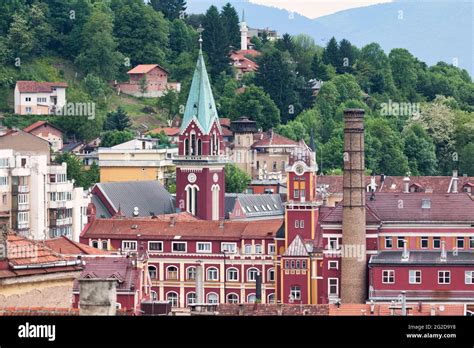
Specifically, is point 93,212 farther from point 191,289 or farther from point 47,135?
point 47,135

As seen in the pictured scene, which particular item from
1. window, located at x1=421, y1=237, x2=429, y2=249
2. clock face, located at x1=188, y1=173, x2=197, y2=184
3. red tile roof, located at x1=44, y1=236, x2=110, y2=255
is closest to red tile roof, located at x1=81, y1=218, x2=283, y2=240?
window, located at x1=421, y1=237, x2=429, y2=249

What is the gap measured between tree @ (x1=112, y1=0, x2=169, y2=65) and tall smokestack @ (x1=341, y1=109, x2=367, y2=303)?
227 feet

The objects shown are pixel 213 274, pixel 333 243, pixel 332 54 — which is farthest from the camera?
pixel 332 54

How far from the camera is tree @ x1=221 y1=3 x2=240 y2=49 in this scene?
514 feet

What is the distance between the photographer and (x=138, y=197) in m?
99.8

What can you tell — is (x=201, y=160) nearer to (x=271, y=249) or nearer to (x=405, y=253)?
(x=271, y=249)

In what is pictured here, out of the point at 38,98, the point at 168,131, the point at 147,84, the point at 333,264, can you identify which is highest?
the point at 147,84

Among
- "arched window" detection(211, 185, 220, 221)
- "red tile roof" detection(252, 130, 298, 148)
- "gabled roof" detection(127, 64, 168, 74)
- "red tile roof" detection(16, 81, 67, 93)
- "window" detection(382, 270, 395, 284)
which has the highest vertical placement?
"gabled roof" detection(127, 64, 168, 74)

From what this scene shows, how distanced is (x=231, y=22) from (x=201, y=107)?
54.1m

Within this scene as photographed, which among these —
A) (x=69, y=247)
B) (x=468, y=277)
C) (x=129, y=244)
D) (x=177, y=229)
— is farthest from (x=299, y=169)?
(x=69, y=247)

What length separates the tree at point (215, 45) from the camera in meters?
151

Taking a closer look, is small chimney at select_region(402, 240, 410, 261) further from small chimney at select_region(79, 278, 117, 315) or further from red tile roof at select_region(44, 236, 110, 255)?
small chimney at select_region(79, 278, 117, 315)

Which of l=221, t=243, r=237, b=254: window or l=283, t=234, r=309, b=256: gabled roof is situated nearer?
l=283, t=234, r=309, b=256: gabled roof
